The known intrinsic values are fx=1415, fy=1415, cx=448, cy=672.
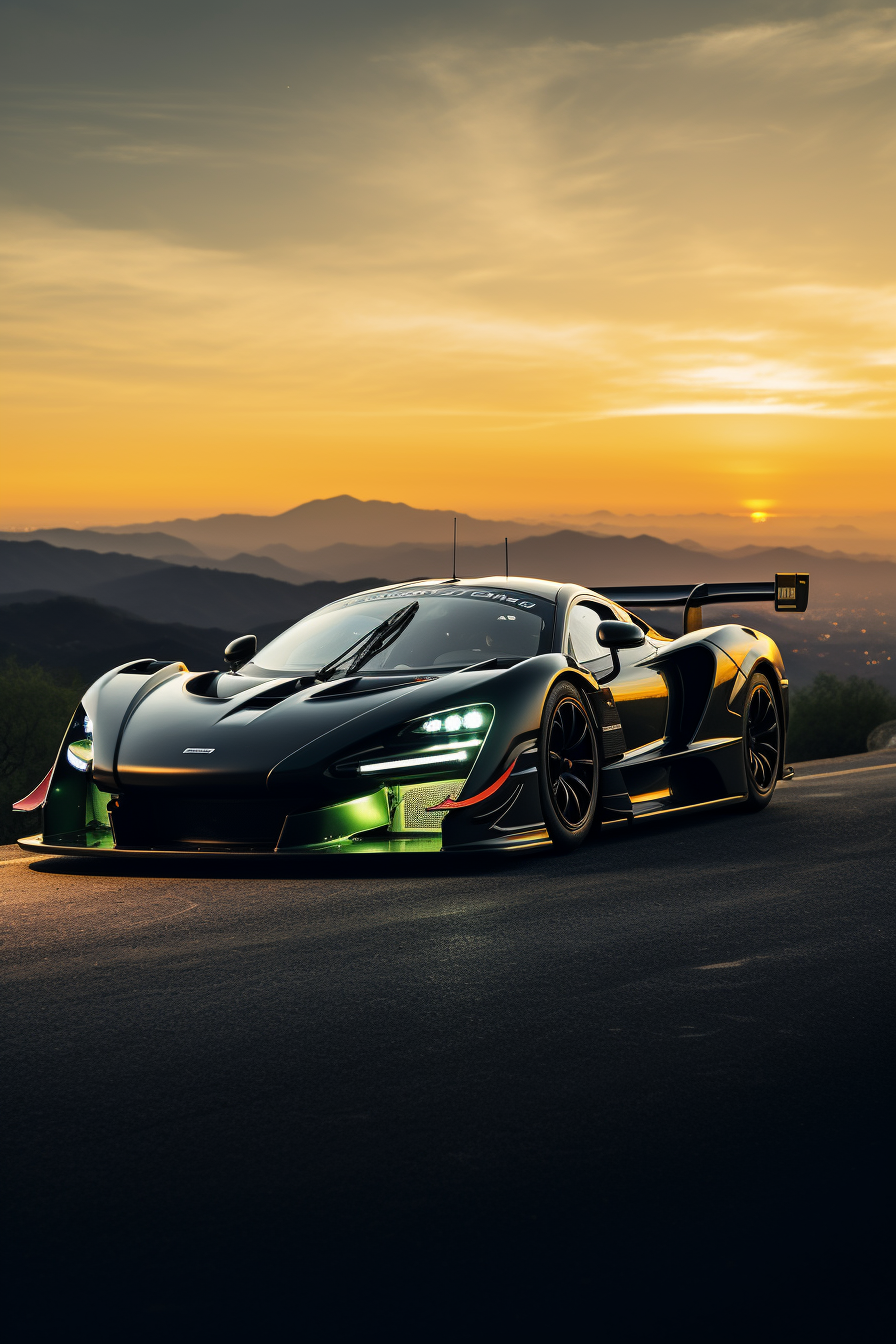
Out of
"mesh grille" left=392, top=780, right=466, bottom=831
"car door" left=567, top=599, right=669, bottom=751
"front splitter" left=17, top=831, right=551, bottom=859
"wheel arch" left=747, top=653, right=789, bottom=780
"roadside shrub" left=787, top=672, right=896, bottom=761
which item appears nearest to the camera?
"front splitter" left=17, top=831, right=551, bottom=859

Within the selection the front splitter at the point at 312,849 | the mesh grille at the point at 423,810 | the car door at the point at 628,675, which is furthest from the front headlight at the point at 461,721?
the car door at the point at 628,675

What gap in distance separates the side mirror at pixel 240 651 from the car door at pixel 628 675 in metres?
1.83

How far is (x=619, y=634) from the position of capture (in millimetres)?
7324

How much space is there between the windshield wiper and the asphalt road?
1.82 meters

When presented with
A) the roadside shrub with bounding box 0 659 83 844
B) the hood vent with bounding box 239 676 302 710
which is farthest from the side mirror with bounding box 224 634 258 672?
the roadside shrub with bounding box 0 659 83 844

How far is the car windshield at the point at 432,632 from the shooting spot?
299 inches

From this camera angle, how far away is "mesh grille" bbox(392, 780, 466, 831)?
635cm

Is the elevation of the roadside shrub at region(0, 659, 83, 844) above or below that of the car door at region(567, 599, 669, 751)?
below

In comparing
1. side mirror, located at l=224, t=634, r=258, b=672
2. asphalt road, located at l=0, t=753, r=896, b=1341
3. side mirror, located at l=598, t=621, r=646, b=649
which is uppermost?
side mirror, located at l=598, t=621, r=646, b=649

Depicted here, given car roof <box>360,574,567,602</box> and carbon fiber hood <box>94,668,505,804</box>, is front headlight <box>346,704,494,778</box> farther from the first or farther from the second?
car roof <box>360,574,567,602</box>

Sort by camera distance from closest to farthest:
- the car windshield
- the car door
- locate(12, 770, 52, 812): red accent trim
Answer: locate(12, 770, 52, 812): red accent trim, the car windshield, the car door

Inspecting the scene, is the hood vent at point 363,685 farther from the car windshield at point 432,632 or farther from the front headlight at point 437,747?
the front headlight at point 437,747

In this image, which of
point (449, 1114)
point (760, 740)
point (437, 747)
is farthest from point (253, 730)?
point (760, 740)

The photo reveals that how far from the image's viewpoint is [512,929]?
204 inches
